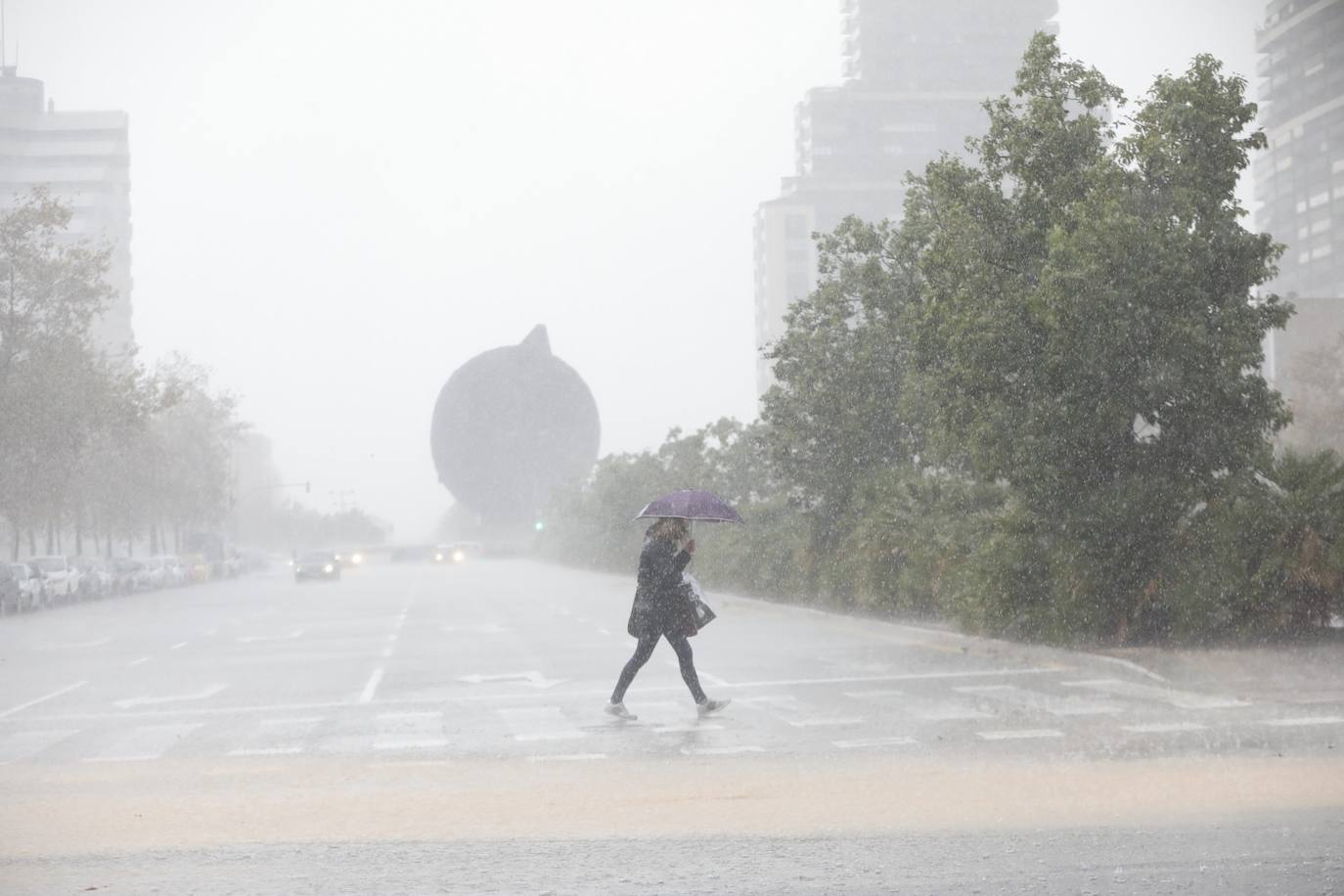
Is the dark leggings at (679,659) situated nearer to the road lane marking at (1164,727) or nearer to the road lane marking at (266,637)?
the road lane marking at (1164,727)

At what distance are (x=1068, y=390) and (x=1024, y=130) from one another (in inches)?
157

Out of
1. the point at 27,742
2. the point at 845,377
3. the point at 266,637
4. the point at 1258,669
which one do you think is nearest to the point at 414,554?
the point at 266,637

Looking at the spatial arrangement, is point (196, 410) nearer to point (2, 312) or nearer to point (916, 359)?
point (2, 312)

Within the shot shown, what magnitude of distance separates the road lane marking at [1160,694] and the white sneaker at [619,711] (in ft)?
14.8

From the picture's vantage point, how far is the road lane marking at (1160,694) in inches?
554

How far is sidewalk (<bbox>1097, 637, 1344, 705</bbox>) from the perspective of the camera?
14547mm

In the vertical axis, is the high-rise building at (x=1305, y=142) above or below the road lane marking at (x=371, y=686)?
above

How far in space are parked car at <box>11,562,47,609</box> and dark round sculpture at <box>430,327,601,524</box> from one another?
345 feet

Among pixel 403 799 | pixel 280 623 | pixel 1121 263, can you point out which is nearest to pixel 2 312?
pixel 280 623

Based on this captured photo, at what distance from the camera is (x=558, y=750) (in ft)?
40.9

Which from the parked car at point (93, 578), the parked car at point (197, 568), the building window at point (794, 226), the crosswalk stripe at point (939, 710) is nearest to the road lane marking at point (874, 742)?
the crosswalk stripe at point (939, 710)

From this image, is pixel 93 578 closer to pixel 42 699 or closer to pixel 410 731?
pixel 42 699

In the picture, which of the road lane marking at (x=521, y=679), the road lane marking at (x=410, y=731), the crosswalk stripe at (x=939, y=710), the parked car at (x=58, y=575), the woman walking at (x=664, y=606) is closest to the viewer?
the road lane marking at (x=410, y=731)

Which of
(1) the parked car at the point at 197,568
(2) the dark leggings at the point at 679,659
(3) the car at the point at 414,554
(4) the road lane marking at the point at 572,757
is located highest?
(2) the dark leggings at the point at 679,659
